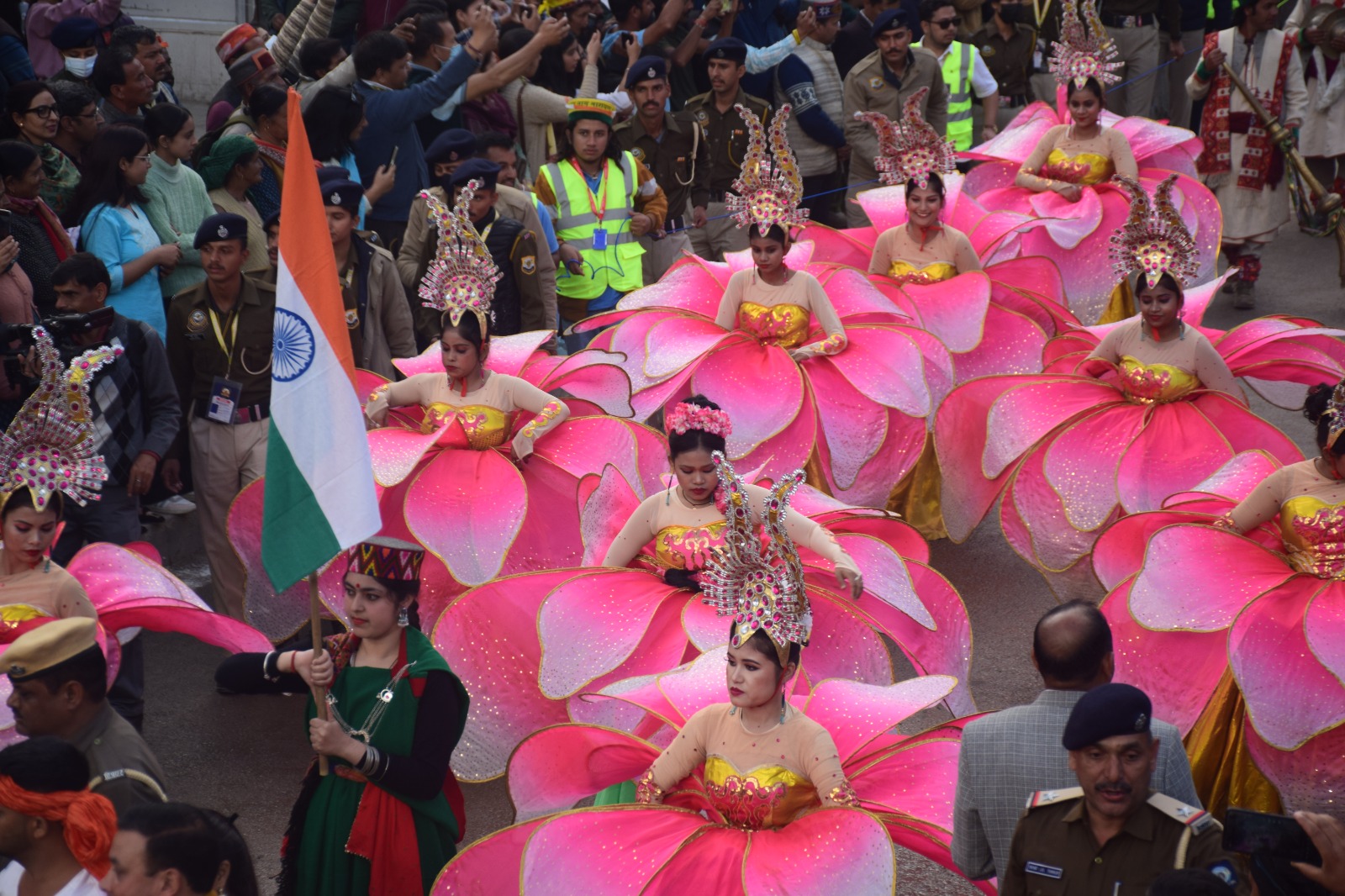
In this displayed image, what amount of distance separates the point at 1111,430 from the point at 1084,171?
3.53m

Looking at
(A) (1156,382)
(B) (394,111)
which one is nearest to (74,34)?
(B) (394,111)

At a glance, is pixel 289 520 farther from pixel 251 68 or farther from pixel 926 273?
pixel 251 68

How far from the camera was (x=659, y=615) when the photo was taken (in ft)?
16.6

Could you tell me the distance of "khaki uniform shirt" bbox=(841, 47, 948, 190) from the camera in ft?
37.6

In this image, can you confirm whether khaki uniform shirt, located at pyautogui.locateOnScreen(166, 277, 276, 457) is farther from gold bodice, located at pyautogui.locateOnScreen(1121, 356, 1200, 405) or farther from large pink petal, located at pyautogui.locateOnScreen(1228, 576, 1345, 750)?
large pink petal, located at pyautogui.locateOnScreen(1228, 576, 1345, 750)

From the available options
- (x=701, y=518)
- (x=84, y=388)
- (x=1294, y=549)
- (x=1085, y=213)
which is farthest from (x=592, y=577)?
(x=1085, y=213)

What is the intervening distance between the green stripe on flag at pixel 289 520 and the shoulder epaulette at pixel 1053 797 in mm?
1706

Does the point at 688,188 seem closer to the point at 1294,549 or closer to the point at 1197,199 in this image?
the point at 1197,199

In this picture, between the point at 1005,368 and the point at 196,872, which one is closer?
the point at 196,872

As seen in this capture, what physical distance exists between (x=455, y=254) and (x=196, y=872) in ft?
12.5

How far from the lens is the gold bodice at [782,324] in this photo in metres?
Answer: 7.38

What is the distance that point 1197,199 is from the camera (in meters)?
9.61

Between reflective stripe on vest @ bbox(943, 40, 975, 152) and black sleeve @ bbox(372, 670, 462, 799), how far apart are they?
350 inches

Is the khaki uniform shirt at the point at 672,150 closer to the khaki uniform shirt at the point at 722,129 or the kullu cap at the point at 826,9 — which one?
the khaki uniform shirt at the point at 722,129
